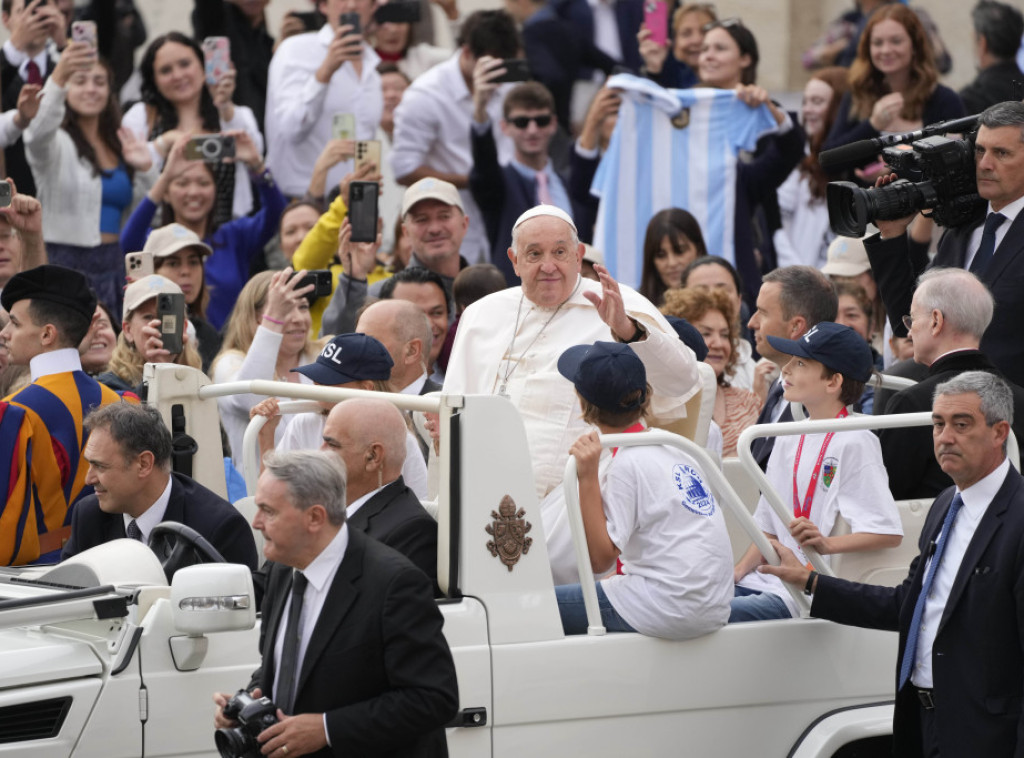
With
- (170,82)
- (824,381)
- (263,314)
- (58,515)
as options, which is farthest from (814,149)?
(58,515)

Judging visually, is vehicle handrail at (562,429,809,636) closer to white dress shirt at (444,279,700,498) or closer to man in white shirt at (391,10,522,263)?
white dress shirt at (444,279,700,498)

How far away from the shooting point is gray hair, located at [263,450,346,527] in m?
4.07

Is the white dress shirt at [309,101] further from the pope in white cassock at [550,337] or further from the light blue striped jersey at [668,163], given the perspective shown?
the pope in white cassock at [550,337]

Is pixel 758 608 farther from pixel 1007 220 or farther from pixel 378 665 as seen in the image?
pixel 1007 220

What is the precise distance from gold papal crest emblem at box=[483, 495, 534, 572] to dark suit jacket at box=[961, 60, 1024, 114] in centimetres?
738

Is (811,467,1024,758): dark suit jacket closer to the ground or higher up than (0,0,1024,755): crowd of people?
closer to the ground

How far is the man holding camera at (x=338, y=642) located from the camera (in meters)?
3.97

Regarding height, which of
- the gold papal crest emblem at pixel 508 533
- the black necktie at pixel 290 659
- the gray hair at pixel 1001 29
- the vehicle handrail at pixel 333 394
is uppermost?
the gray hair at pixel 1001 29

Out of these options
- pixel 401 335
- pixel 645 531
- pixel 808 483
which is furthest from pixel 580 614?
pixel 401 335

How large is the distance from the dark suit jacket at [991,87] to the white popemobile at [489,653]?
639 cm

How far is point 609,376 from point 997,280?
2046 mm

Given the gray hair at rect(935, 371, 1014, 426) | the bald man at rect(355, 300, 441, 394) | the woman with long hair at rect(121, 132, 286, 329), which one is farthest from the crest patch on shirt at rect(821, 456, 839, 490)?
the woman with long hair at rect(121, 132, 286, 329)

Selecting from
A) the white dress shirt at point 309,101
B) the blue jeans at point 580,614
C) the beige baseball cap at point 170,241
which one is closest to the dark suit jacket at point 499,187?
the white dress shirt at point 309,101

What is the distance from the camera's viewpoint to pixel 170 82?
10.0 meters
